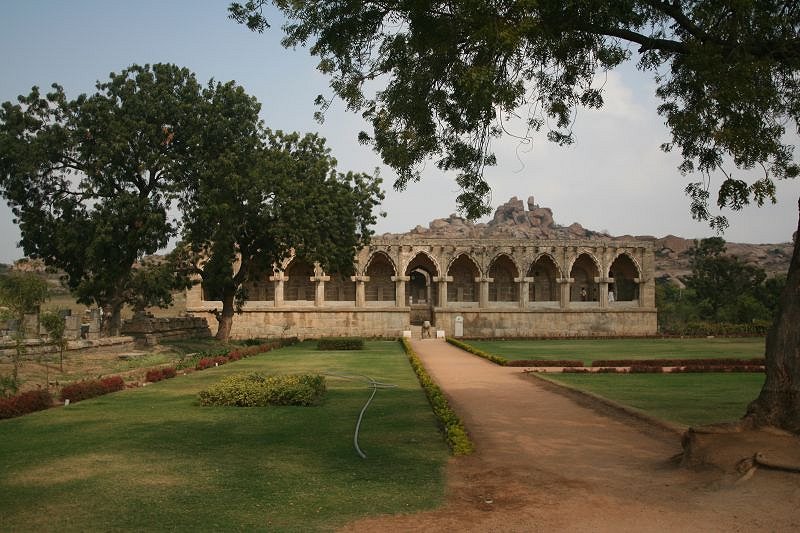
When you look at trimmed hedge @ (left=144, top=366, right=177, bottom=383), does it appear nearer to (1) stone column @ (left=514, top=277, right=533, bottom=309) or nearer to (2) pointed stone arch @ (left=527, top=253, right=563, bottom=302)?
(1) stone column @ (left=514, top=277, right=533, bottom=309)

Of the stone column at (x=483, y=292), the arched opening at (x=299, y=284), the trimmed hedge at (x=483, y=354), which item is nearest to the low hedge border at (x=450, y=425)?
the trimmed hedge at (x=483, y=354)

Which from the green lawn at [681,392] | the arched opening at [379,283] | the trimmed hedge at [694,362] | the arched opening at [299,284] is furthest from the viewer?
the arched opening at [379,283]

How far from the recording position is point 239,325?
38.7 metres

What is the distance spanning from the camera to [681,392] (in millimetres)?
14062

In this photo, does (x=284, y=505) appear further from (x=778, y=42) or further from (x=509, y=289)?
(x=509, y=289)

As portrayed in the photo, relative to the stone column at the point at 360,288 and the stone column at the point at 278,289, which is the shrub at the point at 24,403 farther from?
the stone column at the point at 360,288

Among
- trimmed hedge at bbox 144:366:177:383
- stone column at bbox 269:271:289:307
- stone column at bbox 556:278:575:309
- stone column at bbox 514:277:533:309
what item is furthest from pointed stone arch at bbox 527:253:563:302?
trimmed hedge at bbox 144:366:177:383

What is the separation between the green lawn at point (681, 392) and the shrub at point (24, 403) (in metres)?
10.3

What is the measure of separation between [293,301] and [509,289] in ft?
48.3

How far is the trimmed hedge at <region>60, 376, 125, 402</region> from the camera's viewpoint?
41.5 ft

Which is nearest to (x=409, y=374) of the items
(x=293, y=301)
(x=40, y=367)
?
(x=40, y=367)

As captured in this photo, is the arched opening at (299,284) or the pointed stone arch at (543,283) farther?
the pointed stone arch at (543,283)

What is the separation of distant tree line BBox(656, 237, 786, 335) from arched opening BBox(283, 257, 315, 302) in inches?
867

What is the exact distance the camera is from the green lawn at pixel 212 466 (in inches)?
221
